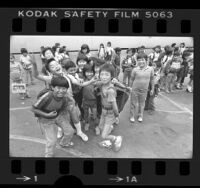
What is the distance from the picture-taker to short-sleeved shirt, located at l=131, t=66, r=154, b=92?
428cm

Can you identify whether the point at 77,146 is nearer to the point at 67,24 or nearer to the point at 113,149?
the point at 113,149

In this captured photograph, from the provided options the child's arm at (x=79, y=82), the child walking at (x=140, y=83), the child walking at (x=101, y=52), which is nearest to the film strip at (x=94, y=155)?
the child walking at (x=101, y=52)

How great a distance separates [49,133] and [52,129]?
0.06 metres

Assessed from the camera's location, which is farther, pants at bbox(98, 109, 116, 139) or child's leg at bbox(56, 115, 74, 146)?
pants at bbox(98, 109, 116, 139)

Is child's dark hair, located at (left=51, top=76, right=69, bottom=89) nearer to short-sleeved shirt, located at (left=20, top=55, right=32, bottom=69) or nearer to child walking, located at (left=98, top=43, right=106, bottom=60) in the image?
short-sleeved shirt, located at (left=20, top=55, right=32, bottom=69)

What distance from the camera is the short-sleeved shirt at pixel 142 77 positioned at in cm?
428

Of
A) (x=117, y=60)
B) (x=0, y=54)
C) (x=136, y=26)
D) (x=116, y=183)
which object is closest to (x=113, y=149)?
(x=116, y=183)

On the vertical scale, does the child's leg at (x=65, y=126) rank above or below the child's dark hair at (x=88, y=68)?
below

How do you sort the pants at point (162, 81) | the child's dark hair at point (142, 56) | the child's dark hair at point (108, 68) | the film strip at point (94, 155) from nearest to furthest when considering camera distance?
the film strip at point (94, 155), the child's dark hair at point (108, 68), the child's dark hair at point (142, 56), the pants at point (162, 81)

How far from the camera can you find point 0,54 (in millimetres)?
3805

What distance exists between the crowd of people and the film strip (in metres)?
0.20

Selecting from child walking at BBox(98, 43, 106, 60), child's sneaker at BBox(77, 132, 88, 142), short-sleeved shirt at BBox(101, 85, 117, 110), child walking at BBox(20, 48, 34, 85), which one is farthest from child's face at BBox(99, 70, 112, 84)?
child walking at BBox(20, 48, 34, 85)

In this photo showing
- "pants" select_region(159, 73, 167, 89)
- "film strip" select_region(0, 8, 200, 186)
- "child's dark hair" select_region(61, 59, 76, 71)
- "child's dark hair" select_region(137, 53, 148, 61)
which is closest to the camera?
"film strip" select_region(0, 8, 200, 186)

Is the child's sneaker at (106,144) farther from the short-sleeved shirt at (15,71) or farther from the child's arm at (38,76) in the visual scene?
the short-sleeved shirt at (15,71)
